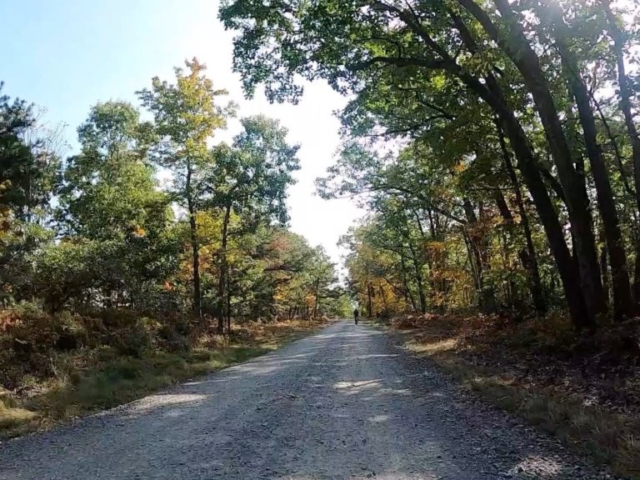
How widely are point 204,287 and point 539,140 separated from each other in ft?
70.3

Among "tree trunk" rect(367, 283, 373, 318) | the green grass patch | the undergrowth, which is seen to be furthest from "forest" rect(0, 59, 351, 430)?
"tree trunk" rect(367, 283, 373, 318)

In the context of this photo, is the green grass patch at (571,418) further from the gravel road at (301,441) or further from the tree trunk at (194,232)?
the tree trunk at (194,232)

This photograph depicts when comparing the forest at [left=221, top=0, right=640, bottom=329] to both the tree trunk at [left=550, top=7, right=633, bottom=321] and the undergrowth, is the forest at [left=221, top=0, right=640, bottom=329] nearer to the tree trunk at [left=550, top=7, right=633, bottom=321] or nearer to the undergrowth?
the tree trunk at [left=550, top=7, right=633, bottom=321]

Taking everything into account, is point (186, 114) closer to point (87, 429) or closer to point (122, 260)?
point (122, 260)

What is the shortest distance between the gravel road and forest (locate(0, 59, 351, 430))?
6.86 feet

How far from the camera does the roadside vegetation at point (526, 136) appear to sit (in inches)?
335

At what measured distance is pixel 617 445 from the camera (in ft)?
16.2

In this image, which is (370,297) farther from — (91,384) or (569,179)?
(91,384)

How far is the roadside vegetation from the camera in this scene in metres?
8.50


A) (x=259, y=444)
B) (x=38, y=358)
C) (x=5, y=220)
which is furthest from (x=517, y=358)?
(x=5, y=220)

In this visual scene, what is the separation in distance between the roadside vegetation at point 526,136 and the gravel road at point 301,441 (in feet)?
2.59

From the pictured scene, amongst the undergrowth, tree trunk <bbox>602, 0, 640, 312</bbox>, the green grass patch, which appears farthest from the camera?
tree trunk <bbox>602, 0, 640, 312</bbox>

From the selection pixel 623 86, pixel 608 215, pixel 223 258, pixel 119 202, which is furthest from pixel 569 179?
pixel 119 202

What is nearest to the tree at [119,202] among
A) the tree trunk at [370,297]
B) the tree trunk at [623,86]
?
the tree trunk at [623,86]
